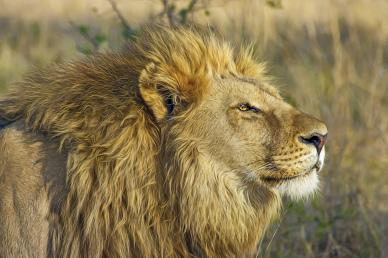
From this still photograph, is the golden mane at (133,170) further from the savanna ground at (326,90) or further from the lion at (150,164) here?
the savanna ground at (326,90)

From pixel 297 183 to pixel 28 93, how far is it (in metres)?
1.08

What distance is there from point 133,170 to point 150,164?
69mm

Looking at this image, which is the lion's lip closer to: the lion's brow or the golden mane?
the golden mane

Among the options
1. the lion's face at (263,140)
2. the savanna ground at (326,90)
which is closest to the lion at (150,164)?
the lion's face at (263,140)

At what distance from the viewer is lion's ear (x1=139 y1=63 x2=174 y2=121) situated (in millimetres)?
3818

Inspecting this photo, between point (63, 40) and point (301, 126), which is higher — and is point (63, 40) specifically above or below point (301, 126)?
below

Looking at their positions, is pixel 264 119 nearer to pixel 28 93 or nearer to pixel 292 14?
pixel 28 93

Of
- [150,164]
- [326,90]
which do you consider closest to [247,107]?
[150,164]

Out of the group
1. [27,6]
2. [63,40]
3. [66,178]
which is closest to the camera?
[66,178]

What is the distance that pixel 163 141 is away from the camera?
3.84 meters

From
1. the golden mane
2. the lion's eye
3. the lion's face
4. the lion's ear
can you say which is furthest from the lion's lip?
the lion's ear

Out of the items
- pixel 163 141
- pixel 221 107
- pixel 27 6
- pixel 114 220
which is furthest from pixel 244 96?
pixel 27 6

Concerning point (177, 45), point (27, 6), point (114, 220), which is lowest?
point (27, 6)

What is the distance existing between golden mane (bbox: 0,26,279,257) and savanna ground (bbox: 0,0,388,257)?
45 cm
